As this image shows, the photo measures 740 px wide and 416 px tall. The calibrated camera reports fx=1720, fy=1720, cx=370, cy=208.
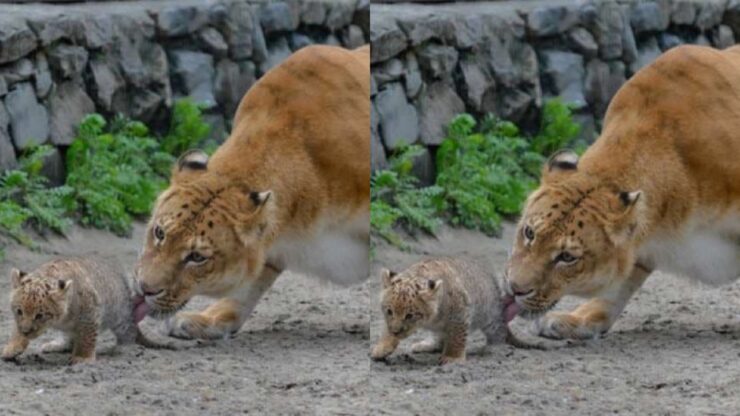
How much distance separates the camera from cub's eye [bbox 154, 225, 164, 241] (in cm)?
588


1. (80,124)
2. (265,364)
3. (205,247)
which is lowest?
(265,364)

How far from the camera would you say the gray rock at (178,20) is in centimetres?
593

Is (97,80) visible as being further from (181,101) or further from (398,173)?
(398,173)

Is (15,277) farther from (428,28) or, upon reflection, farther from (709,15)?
(709,15)

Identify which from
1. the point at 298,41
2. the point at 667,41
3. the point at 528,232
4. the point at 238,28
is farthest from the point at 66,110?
the point at 667,41

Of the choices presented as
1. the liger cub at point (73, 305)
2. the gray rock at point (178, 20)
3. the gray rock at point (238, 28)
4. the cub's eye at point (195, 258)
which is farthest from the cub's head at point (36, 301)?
the gray rock at point (238, 28)

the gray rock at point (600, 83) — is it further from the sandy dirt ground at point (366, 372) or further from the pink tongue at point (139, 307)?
the pink tongue at point (139, 307)

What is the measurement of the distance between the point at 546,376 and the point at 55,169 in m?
1.79

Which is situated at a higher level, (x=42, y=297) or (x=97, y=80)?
(x=97, y=80)

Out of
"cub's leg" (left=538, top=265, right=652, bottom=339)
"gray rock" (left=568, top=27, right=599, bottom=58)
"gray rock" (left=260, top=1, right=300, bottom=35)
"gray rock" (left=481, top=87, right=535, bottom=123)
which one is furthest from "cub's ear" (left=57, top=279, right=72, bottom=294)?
"gray rock" (left=568, top=27, right=599, bottom=58)

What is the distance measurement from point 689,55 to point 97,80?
6.86 feet

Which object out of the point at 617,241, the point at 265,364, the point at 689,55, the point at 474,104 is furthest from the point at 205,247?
the point at 689,55

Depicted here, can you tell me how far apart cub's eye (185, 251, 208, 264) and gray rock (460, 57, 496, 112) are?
1064mm

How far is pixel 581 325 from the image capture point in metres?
6.11
